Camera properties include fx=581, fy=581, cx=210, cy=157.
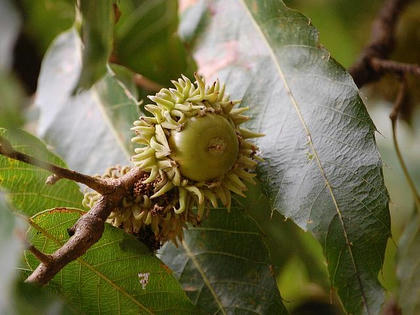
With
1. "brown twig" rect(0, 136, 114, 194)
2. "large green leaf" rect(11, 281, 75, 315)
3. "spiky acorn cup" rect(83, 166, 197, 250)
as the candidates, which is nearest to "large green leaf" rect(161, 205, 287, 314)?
"spiky acorn cup" rect(83, 166, 197, 250)

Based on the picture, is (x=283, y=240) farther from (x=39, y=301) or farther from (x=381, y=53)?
(x=39, y=301)

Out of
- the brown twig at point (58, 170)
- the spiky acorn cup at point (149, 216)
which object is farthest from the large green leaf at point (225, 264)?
the brown twig at point (58, 170)

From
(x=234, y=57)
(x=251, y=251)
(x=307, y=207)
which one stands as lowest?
(x=251, y=251)

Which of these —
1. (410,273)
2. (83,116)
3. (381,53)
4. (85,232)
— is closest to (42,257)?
(85,232)

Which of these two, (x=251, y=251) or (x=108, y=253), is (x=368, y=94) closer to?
(x=251, y=251)

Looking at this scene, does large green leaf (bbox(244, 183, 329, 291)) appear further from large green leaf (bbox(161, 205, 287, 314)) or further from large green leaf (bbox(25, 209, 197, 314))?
large green leaf (bbox(25, 209, 197, 314))

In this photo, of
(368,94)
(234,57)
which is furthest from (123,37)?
(368,94)
